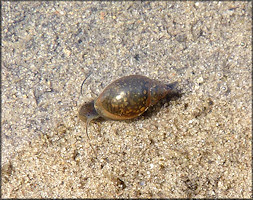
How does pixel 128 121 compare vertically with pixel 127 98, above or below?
below

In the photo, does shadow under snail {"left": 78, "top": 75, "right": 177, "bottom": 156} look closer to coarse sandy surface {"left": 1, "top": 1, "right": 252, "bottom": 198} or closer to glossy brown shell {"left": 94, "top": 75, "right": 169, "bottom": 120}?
glossy brown shell {"left": 94, "top": 75, "right": 169, "bottom": 120}

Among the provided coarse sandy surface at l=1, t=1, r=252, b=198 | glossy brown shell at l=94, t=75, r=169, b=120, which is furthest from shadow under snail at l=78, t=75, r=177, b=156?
coarse sandy surface at l=1, t=1, r=252, b=198

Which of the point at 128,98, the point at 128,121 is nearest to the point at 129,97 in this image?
the point at 128,98

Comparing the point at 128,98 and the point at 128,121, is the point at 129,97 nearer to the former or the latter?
the point at 128,98

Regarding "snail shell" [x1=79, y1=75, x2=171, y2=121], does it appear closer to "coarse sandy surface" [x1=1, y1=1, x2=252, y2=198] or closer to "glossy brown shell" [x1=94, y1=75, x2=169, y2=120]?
"glossy brown shell" [x1=94, y1=75, x2=169, y2=120]

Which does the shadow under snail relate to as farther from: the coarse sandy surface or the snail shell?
the coarse sandy surface

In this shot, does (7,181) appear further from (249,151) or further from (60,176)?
(249,151)

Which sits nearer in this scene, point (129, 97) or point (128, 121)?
point (129, 97)
